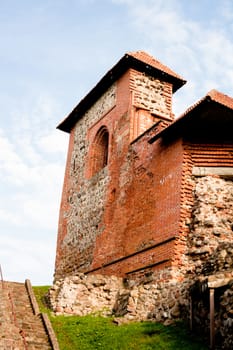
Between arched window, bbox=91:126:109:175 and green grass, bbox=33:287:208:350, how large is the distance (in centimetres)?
814

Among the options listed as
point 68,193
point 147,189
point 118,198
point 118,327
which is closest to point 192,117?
point 147,189

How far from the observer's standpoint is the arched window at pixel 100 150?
19.8 meters

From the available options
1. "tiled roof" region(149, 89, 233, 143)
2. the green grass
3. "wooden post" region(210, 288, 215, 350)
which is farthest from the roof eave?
"wooden post" region(210, 288, 215, 350)

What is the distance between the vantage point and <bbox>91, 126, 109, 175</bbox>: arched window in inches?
778

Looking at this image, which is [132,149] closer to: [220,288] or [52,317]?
[52,317]

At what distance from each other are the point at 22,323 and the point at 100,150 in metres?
9.77

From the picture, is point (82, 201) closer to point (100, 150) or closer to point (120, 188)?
point (100, 150)

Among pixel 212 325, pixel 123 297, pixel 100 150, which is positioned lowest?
pixel 212 325

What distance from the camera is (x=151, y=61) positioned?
18.8 meters

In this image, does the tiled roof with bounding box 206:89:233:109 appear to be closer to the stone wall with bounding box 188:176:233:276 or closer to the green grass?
the stone wall with bounding box 188:176:233:276

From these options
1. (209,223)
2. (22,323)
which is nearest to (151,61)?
(209,223)

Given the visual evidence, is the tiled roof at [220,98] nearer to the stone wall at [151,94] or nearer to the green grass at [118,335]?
the stone wall at [151,94]

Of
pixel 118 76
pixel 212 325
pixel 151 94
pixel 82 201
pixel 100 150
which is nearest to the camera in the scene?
pixel 212 325

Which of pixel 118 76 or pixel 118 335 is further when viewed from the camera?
pixel 118 76
